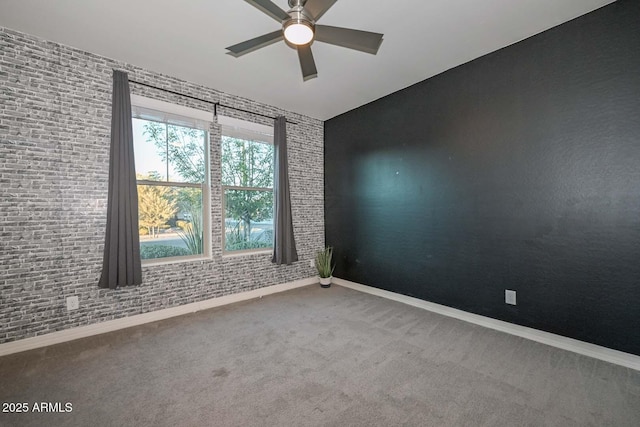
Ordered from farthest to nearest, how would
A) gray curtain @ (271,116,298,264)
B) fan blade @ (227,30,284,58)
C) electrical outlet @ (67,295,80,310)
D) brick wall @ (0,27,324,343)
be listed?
gray curtain @ (271,116,298,264) → electrical outlet @ (67,295,80,310) → brick wall @ (0,27,324,343) → fan blade @ (227,30,284,58)

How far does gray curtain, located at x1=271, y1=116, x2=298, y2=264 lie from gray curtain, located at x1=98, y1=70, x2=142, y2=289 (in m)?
1.77

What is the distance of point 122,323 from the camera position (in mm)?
2914

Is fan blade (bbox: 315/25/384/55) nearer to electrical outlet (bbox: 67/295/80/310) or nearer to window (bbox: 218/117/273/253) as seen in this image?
window (bbox: 218/117/273/253)

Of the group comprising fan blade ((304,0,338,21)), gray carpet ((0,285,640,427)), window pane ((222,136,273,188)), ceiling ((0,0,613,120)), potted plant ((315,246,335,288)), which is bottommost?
gray carpet ((0,285,640,427))

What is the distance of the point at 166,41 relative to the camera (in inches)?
103

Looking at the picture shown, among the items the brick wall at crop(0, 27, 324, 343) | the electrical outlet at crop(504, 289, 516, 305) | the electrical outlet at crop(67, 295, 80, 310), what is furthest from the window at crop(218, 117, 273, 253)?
the electrical outlet at crop(504, 289, 516, 305)

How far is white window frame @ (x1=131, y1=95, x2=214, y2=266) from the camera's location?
10.1 ft

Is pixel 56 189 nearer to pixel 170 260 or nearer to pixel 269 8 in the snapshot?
pixel 170 260

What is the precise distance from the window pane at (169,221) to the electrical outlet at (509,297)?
3.59 m

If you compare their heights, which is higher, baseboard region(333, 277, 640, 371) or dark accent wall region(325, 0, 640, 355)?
dark accent wall region(325, 0, 640, 355)

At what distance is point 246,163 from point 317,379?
3043 mm

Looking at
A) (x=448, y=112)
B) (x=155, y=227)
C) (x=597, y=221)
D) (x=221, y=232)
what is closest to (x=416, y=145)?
(x=448, y=112)

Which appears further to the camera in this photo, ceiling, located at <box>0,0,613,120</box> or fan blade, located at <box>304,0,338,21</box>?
ceiling, located at <box>0,0,613,120</box>

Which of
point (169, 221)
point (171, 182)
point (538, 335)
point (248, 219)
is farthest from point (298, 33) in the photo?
point (538, 335)
